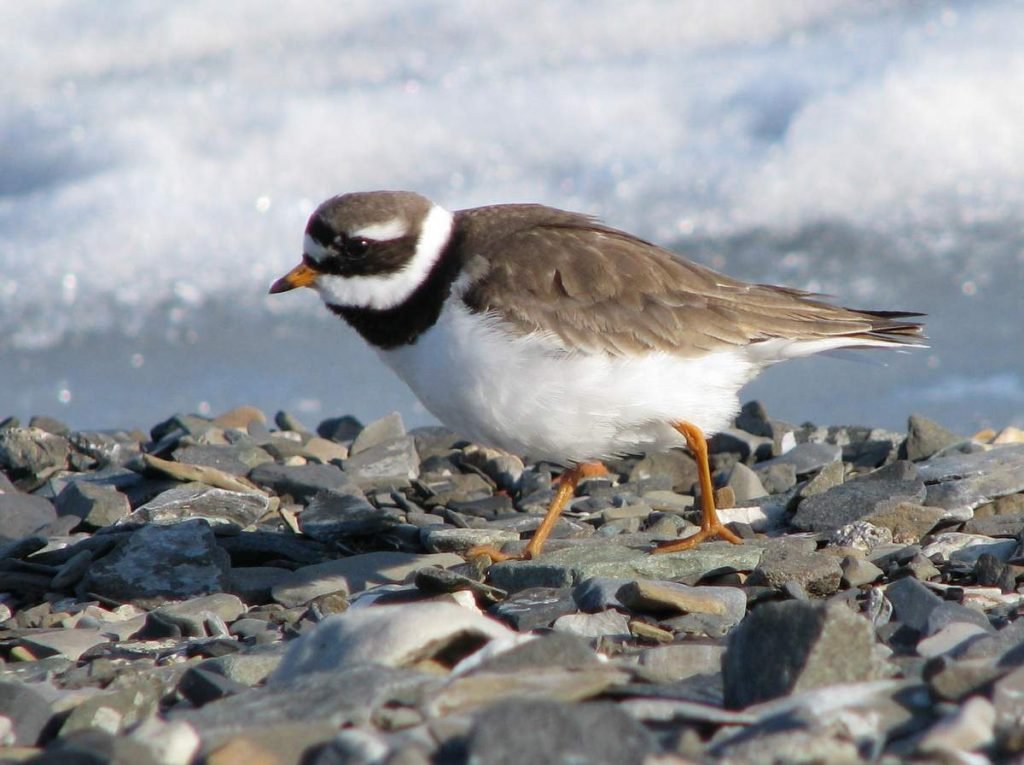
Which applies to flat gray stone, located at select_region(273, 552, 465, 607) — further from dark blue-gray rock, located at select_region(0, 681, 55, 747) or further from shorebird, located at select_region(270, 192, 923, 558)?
dark blue-gray rock, located at select_region(0, 681, 55, 747)

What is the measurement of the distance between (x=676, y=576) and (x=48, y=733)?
2408 mm

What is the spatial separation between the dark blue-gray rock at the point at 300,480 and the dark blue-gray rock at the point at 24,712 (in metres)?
3.13

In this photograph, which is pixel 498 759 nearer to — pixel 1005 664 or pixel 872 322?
pixel 1005 664

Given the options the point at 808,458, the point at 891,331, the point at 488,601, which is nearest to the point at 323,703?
the point at 488,601

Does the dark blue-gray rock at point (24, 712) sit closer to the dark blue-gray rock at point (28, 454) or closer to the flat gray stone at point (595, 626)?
the flat gray stone at point (595, 626)

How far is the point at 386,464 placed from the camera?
7.50 m

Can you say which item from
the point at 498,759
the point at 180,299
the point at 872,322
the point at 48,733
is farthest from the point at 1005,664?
the point at 180,299

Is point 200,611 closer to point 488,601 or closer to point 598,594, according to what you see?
point 488,601

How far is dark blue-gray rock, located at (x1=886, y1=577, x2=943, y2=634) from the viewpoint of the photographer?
4.36m

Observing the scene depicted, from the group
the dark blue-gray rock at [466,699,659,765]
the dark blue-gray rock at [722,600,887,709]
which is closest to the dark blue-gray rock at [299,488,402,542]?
the dark blue-gray rock at [722,600,887,709]

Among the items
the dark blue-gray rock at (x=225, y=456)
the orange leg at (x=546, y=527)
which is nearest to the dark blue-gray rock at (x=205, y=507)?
the dark blue-gray rock at (x=225, y=456)

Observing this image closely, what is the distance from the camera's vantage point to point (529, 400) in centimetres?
553

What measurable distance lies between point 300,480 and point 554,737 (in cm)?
433

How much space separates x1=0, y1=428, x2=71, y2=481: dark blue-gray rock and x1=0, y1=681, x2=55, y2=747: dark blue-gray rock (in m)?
3.99
